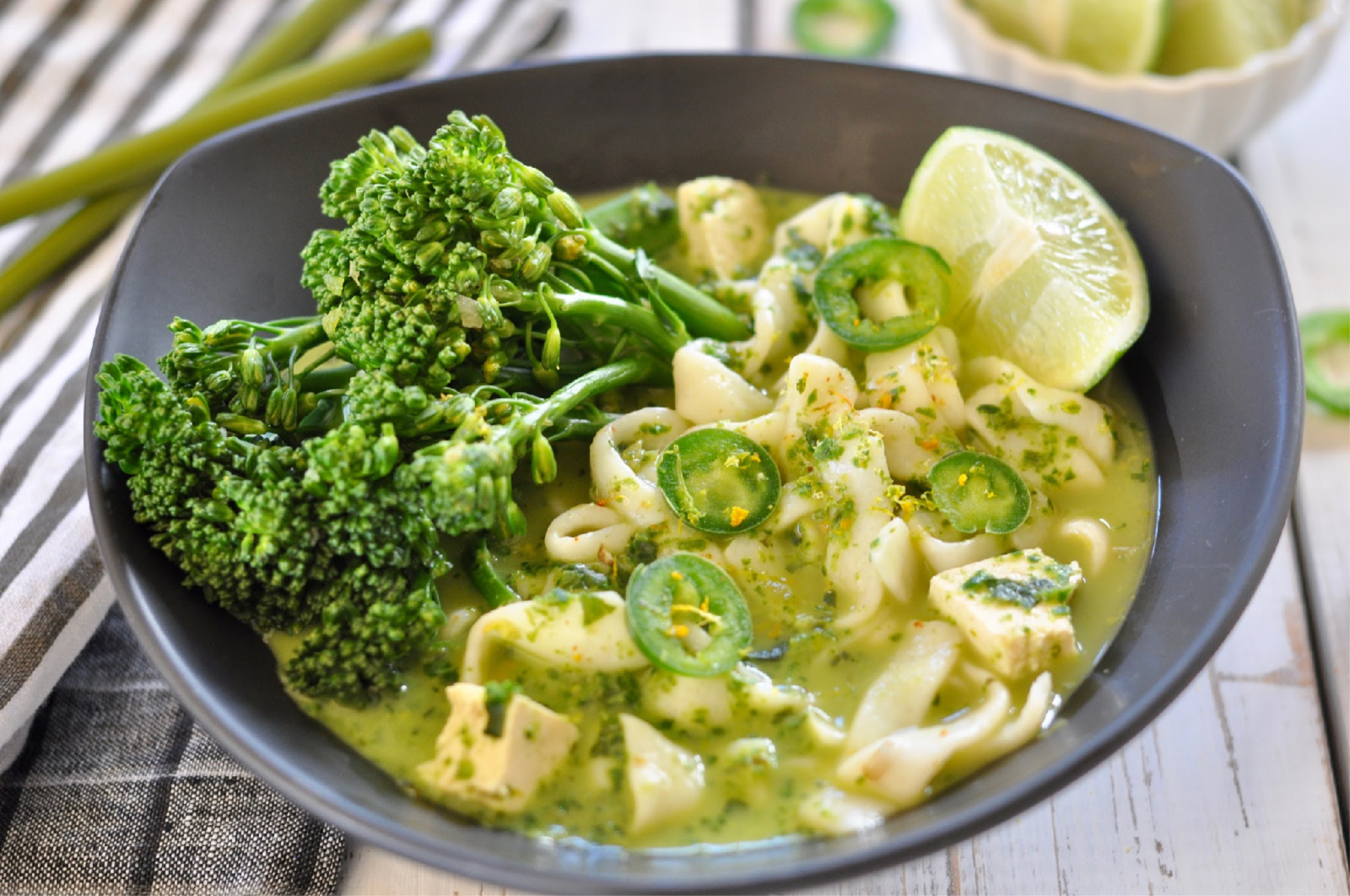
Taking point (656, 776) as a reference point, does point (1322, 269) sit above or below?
below

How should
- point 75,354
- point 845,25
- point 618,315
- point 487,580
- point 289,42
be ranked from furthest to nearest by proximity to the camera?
1. point 845,25
2. point 289,42
3. point 75,354
4. point 618,315
5. point 487,580

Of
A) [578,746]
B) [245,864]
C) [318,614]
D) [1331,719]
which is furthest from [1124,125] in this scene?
[245,864]

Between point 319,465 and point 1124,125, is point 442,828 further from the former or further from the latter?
point 1124,125

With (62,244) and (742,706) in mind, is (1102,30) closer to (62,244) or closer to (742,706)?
(742,706)

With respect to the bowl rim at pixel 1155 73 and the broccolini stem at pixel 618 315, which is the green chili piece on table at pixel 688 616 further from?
the bowl rim at pixel 1155 73

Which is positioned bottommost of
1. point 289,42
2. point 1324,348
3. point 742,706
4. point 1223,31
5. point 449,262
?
point 1324,348

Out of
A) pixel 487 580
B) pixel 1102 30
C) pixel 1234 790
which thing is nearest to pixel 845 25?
pixel 1102 30

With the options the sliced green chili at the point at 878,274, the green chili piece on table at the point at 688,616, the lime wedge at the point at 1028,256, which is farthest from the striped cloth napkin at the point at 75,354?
the lime wedge at the point at 1028,256
